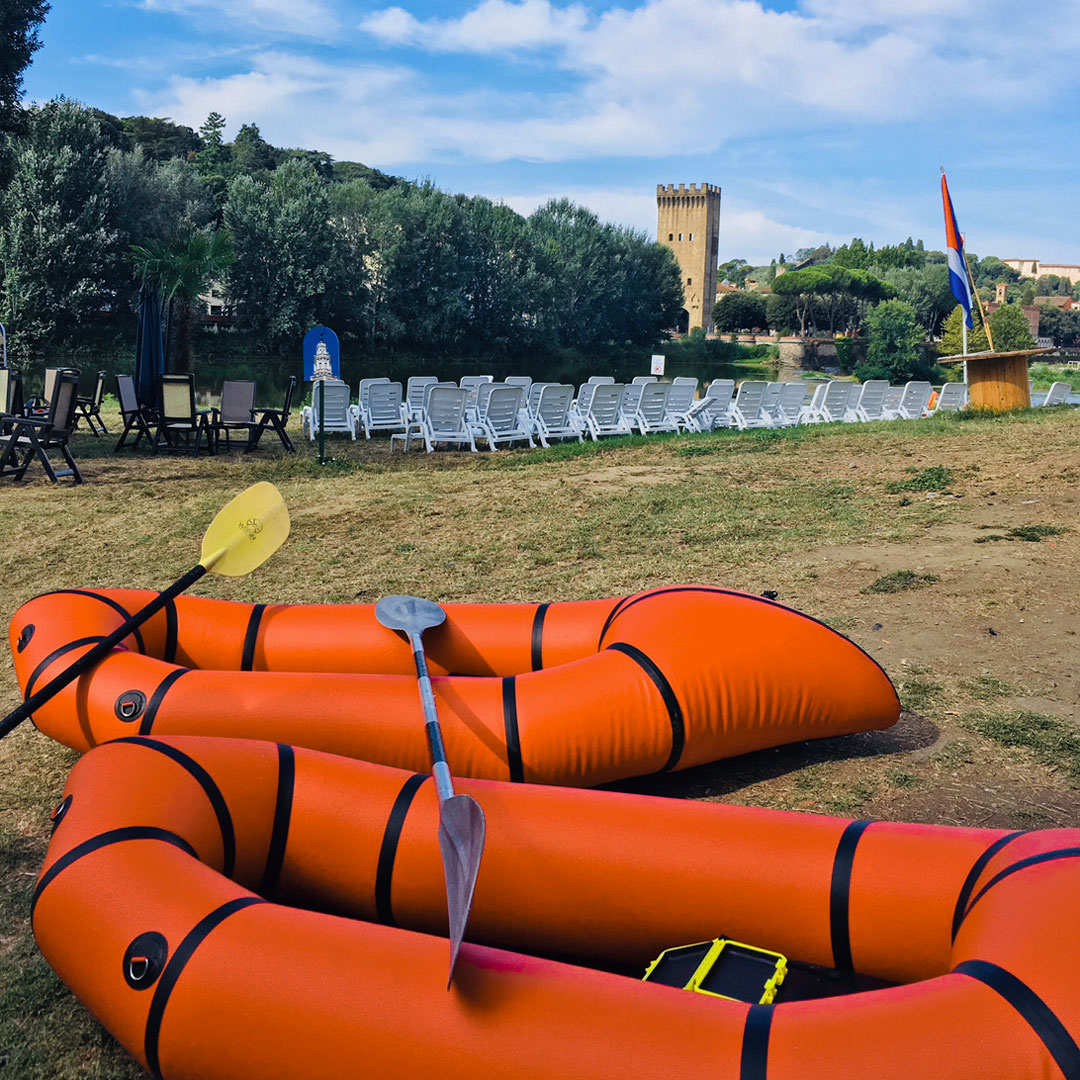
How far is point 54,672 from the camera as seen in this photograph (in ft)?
10.1

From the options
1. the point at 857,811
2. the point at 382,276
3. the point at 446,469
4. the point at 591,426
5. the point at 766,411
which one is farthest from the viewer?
the point at 382,276

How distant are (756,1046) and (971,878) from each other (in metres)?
0.69

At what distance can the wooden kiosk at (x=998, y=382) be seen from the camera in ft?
35.1

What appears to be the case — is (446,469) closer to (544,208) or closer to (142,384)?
(142,384)

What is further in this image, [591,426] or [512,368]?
[512,368]

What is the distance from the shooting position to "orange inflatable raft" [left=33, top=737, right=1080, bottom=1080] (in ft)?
5.31

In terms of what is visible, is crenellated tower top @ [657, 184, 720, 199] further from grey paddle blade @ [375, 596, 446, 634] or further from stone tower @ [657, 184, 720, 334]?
grey paddle blade @ [375, 596, 446, 634]

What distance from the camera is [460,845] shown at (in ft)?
6.10

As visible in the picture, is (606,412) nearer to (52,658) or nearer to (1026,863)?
(52,658)

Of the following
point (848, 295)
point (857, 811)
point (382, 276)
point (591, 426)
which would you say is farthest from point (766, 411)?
point (848, 295)

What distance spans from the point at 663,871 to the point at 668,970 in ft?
0.65

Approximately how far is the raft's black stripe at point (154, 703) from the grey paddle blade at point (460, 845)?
1.34 m

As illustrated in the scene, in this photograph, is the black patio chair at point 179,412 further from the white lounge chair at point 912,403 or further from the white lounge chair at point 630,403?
the white lounge chair at point 912,403

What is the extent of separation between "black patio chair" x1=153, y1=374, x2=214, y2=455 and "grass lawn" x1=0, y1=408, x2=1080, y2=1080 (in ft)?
1.48
